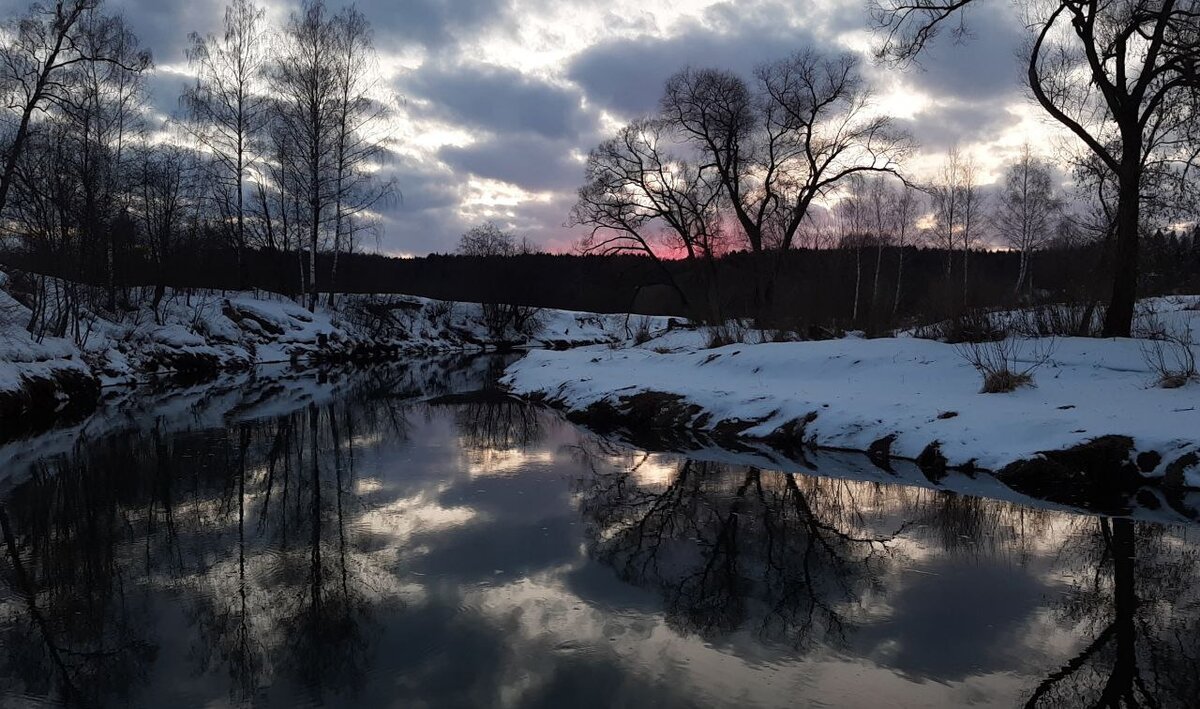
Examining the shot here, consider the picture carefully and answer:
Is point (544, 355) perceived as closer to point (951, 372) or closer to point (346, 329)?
point (346, 329)

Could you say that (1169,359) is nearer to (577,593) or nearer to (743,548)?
(743,548)

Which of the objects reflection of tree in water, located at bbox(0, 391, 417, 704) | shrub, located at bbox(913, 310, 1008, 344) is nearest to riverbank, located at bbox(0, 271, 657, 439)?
reflection of tree in water, located at bbox(0, 391, 417, 704)

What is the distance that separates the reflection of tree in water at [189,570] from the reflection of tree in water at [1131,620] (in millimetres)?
3962

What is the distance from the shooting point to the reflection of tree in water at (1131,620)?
3.55 metres

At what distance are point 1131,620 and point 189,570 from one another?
6757 mm

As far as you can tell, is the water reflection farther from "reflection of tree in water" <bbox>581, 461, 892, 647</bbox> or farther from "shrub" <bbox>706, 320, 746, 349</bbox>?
"shrub" <bbox>706, 320, 746, 349</bbox>

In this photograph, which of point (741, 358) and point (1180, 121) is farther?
point (741, 358)

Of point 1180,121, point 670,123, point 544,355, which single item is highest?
point 670,123

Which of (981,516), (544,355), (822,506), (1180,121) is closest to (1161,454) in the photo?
(981,516)

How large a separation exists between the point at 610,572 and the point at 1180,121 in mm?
14701

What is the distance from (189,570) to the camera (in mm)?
5438

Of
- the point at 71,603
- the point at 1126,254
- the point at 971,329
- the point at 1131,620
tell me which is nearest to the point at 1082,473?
the point at 1131,620

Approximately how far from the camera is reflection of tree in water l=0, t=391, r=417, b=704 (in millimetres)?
3959

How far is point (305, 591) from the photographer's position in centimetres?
500
